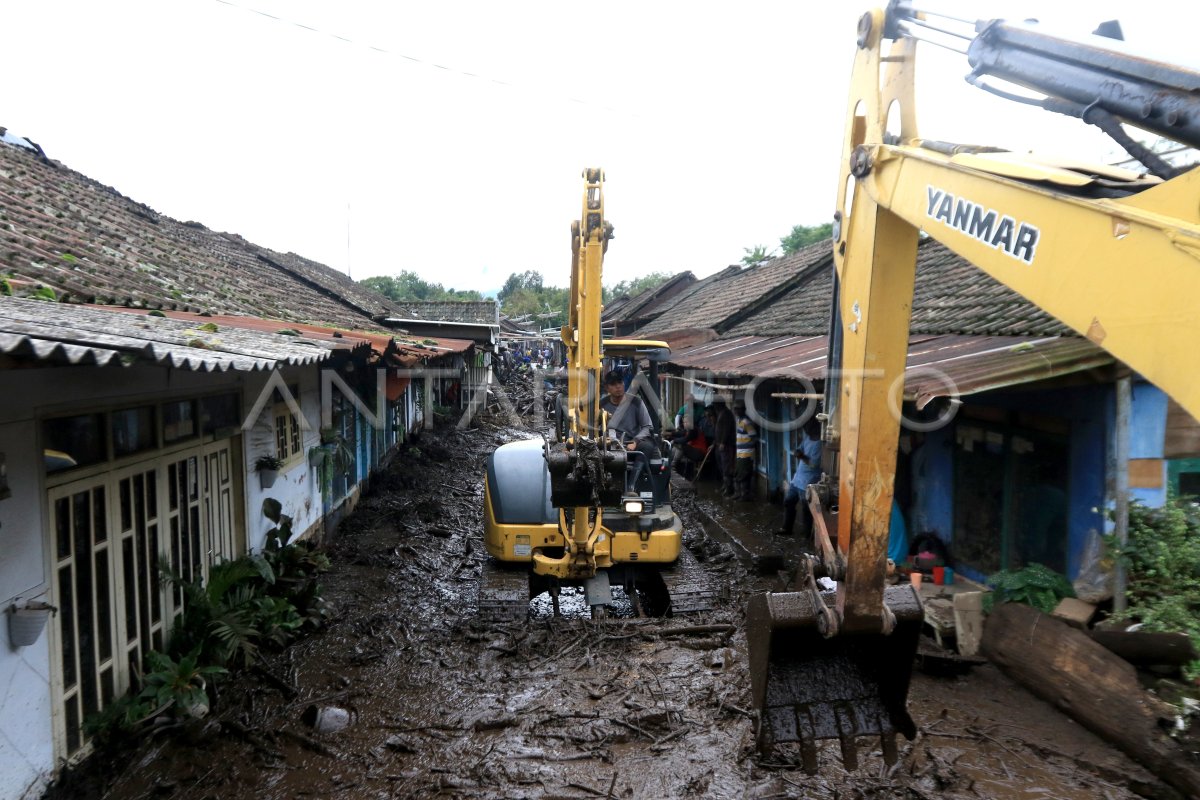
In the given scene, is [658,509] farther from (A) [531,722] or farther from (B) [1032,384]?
(B) [1032,384]

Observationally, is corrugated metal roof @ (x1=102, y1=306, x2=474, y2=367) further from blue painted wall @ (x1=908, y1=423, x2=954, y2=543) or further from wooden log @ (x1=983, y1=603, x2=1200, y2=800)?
blue painted wall @ (x1=908, y1=423, x2=954, y2=543)

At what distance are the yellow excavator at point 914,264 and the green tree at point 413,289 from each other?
52061 millimetres

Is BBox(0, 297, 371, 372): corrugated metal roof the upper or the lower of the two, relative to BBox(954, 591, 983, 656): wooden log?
upper

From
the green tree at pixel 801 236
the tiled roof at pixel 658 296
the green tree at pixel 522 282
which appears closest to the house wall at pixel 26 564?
the tiled roof at pixel 658 296

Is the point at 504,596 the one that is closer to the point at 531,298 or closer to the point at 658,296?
the point at 658,296

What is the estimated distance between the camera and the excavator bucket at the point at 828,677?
343cm

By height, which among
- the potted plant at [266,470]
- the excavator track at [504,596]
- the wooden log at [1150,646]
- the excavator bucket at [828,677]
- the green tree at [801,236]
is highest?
the green tree at [801,236]

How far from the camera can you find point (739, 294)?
19703 millimetres

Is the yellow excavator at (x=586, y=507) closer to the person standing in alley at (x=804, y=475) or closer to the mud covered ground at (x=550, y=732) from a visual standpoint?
the mud covered ground at (x=550, y=732)

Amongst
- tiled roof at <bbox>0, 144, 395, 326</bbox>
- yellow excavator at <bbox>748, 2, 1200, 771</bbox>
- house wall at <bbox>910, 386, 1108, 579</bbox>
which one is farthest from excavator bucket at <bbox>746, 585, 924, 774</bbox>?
tiled roof at <bbox>0, 144, 395, 326</bbox>

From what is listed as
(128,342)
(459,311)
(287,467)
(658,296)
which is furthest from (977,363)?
(658,296)

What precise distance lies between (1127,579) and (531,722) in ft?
14.6

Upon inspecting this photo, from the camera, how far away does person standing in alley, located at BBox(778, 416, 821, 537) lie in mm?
9891

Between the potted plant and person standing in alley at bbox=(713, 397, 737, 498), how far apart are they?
348 inches
